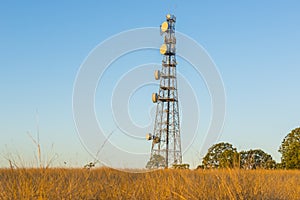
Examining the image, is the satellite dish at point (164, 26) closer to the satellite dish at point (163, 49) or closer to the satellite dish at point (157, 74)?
the satellite dish at point (163, 49)

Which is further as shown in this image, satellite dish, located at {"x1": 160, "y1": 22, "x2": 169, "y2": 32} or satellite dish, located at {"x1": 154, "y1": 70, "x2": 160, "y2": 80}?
satellite dish, located at {"x1": 160, "y1": 22, "x2": 169, "y2": 32}

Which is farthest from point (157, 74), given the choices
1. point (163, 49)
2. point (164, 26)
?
point (164, 26)

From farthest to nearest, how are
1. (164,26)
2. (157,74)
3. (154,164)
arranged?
(164,26), (157,74), (154,164)

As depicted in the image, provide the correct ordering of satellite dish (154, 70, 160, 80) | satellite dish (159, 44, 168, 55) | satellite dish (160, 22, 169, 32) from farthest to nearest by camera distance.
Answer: satellite dish (160, 22, 169, 32) < satellite dish (159, 44, 168, 55) < satellite dish (154, 70, 160, 80)

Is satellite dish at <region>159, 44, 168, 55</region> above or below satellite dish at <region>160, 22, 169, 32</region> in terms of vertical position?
below

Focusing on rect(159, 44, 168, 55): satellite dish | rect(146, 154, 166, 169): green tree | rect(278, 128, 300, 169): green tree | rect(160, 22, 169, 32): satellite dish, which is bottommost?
rect(146, 154, 166, 169): green tree

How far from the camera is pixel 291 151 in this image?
18734 mm

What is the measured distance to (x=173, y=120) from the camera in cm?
1809

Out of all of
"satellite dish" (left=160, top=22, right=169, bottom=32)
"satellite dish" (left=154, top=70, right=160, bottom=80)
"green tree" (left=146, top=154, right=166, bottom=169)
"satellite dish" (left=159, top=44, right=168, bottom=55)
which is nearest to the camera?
"green tree" (left=146, top=154, right=166, bottom=169)

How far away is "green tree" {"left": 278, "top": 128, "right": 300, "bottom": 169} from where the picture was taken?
60.0 feet

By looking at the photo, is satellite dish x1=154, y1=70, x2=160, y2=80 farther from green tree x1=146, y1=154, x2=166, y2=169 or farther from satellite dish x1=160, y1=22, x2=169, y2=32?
green tree x1=146, y1=154, x2=166, y2=169

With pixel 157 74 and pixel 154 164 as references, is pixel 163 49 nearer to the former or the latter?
pixel 157 74

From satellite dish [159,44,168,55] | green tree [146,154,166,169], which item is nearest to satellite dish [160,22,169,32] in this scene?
satellite dish [159,44,168,55]

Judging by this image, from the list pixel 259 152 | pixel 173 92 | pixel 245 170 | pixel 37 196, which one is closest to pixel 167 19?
pixel 173 92
